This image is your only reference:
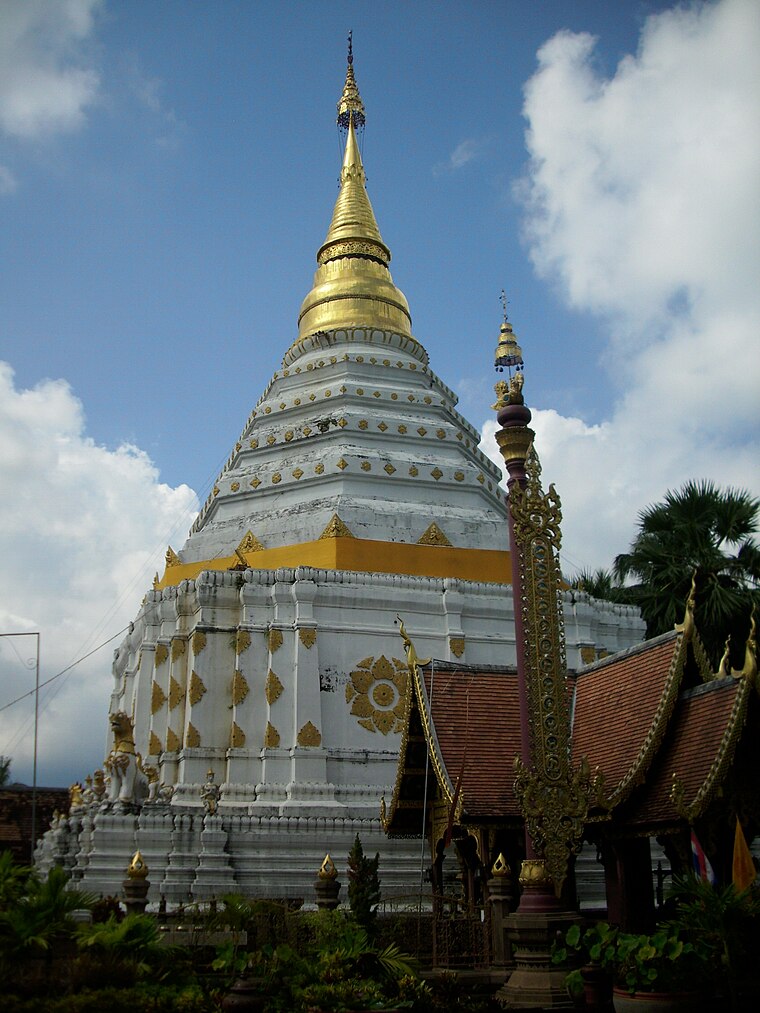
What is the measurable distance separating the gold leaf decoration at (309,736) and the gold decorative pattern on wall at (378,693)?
0.96 m

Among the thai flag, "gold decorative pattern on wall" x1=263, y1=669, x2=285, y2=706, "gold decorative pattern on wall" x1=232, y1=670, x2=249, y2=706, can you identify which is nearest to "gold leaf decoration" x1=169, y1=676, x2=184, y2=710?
"gold decorative pattern on wall" x1=232, y1=670, x2=249, y2=706

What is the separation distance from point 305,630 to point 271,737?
84.8 inches

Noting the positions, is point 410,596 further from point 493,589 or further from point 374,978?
point 374,978

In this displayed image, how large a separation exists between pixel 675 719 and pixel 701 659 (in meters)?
0.79

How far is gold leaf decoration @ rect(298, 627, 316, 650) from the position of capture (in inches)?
798

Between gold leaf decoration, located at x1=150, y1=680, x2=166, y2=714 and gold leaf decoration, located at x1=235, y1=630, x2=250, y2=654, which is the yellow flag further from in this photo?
gold leaf decoration, located at x1=150, y1=680, x2=166, y2=714

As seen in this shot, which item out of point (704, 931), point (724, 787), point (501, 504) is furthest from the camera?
point (501, 504)

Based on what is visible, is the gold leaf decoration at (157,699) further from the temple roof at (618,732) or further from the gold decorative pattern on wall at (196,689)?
the temple roof at (618,732)

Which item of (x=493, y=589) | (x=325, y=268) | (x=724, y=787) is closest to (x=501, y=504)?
(x=493, y=589)

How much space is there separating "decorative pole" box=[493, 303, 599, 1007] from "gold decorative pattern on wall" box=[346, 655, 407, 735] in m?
9.90

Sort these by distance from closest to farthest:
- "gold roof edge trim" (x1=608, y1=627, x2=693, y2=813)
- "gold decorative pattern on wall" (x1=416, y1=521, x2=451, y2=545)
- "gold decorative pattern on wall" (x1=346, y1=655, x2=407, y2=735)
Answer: "gold roof edge trim" (x1=608, y1=627, x2=693, y2=813)
"gold decorative pattern on wall" (x1=346, y1=655, x2=407, y2=735)
"gold decorative pattern on wall" (x1=416, y1=521, x2=451, y2=545)

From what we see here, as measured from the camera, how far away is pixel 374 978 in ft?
28.4

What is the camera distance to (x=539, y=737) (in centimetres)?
947

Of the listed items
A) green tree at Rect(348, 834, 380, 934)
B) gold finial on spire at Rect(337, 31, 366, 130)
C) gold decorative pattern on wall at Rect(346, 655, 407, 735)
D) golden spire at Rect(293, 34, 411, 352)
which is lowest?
green tree at Rect(348, 834, 380, 934)
